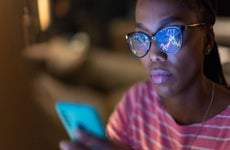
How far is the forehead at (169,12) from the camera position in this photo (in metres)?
0.83

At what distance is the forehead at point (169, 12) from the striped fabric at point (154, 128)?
0.67ft

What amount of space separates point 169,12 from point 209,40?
127mm

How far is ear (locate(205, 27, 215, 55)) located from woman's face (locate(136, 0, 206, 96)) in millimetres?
19

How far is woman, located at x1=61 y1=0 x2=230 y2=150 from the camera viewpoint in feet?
2.74

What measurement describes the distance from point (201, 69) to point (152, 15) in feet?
0.53

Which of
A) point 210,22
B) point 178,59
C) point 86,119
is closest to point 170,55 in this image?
point 178,59

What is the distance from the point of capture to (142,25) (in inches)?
34.0

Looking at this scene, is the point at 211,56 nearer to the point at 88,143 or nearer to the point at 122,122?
the point at 122,122

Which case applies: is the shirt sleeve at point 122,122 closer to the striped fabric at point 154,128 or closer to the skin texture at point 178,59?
the striped fabric at point 154,128

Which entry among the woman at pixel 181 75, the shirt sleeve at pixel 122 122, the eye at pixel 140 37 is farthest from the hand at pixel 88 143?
the shirt sleeve at pixel 122 122

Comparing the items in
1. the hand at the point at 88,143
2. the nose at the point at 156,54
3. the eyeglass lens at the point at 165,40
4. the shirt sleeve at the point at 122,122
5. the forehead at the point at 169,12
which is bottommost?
the shirt sleeve at the point at 122,122

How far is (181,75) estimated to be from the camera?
86 centimetres

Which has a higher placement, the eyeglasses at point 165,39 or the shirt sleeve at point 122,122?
the eyeglasses at point 165,39

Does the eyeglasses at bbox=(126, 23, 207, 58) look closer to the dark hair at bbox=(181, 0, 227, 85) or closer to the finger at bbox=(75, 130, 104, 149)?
the dark hair at bbox=(181, 0, 227, 85)
